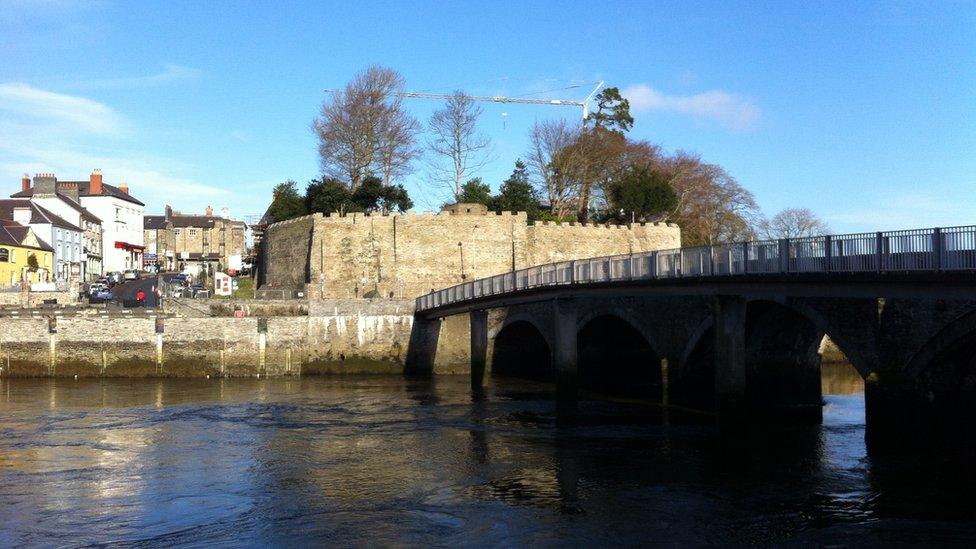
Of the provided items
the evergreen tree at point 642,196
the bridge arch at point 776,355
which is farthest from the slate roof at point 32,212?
the bridge arch at point 776,355

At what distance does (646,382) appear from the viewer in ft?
154

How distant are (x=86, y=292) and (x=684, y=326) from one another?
163ft

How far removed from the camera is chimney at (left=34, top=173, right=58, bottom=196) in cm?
8869

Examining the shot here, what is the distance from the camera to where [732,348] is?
30172 mm

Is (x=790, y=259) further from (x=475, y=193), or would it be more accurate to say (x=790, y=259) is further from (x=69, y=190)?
(x=69, y=190)

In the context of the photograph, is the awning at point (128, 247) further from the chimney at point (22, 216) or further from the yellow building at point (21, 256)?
the yellow building at point (21, 256)

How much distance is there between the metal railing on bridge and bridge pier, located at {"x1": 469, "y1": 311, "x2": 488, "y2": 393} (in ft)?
19.4

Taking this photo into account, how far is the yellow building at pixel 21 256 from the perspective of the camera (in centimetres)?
7100

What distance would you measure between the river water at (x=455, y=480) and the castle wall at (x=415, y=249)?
26.2 meters

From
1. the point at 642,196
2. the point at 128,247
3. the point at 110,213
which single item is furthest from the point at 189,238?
the point at 642,196

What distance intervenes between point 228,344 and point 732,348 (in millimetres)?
30195

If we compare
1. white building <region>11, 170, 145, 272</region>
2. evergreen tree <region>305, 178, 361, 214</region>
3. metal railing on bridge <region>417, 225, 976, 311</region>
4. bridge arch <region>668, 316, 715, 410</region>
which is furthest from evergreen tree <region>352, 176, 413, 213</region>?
white building <region>11, 170, 145, 272</region>

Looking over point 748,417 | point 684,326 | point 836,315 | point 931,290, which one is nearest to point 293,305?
point 684,326

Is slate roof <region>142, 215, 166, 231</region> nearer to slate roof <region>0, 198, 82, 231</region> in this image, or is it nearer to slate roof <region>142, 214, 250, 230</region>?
slate roof <region>142, 214, 250, 230</region>
